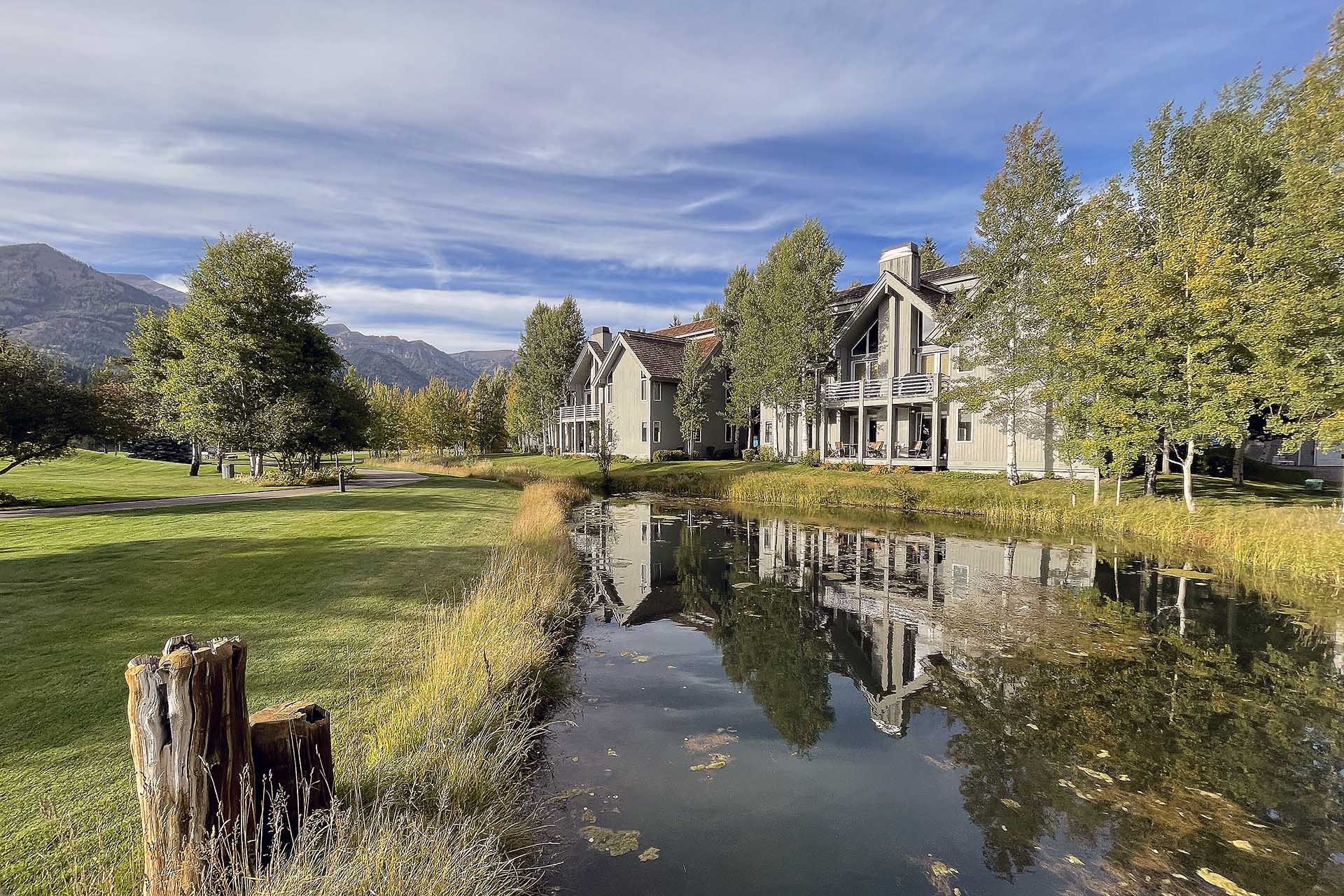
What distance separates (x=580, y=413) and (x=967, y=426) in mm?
30976

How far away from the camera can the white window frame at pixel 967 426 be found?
29016 millimetres

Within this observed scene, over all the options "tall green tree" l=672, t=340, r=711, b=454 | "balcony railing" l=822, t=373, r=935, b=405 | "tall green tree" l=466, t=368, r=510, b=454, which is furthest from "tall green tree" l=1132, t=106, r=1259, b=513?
"tall green tree" l=466, t=368, r=510, b=454

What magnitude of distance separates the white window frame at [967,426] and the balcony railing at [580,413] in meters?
27.9

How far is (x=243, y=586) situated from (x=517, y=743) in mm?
6212

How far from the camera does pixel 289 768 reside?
146 inches

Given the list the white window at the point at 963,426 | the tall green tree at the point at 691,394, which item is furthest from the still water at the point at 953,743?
the tall green tree at the point at 691,394

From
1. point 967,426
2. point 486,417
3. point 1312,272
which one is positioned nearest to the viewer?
point 1312,272

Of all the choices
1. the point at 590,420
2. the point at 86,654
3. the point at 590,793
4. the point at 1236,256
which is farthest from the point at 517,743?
the point at 590,420

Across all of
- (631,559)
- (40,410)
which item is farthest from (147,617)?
(40,410)

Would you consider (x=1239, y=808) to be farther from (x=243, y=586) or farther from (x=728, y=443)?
(x=728, y=443)

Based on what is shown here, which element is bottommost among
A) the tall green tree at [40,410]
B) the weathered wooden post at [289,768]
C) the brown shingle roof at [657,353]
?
the weathered wooden post at [289,768]

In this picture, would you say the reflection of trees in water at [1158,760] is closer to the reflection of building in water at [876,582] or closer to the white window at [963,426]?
the reflection of building in water at [876,582]

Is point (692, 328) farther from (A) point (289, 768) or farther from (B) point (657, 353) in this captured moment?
(A) point (289, 768)

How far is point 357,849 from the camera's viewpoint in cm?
357
